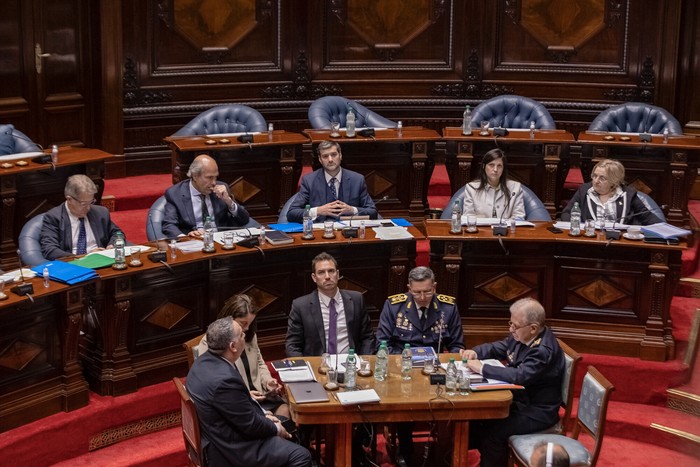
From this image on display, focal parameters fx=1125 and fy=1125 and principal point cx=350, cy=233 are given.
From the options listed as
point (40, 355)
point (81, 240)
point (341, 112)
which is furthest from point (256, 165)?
point (40, 355)

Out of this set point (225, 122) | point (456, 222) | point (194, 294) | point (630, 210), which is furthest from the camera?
point (225, 122)

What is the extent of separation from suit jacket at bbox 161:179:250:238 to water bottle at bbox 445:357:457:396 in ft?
8.28

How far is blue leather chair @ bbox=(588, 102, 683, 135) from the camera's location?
960 cm

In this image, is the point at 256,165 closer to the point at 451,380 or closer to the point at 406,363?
the point at 406,363

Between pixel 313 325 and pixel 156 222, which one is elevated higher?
pixel 156 222

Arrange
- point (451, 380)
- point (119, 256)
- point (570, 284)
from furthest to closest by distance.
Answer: point (570, 284) < point (119, 256) < point (451, 380)

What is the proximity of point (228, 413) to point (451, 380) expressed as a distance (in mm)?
1199

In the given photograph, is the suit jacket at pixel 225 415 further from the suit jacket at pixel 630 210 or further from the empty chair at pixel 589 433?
the suit jacket at pixel 630 210

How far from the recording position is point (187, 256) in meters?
6.97

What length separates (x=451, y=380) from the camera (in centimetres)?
588

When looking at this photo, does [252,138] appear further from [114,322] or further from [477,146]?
[114,322]

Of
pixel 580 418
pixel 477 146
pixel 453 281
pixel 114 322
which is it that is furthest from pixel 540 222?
pixel 114 322

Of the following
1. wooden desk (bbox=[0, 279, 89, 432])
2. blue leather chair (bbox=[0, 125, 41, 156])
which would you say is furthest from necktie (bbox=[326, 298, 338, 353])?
blue leather chair (bbox=[0, 125, 41, 156])

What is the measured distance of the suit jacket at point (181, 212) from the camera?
7.70 metres
